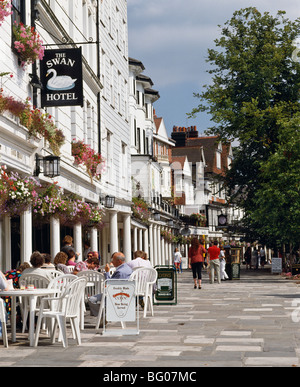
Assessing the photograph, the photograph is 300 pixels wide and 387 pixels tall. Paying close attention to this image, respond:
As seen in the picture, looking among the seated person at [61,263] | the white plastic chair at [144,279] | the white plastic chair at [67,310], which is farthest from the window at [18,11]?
the white plastic chair at [67,310]

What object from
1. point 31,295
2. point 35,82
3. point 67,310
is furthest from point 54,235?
point 67,310

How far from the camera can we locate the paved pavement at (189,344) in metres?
9.03

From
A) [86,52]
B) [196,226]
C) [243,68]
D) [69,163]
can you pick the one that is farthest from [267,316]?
[196,226]

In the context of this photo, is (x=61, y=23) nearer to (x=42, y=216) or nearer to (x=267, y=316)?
(x=42, y=216)

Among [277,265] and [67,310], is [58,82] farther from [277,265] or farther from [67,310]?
[277,265]

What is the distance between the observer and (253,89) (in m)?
39.2

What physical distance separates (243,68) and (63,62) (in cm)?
2254

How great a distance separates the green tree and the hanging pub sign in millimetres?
20563

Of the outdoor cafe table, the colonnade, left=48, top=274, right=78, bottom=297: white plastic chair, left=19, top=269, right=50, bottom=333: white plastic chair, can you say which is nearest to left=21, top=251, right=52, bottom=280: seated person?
left=19, top=269, right=50, bottom=333: white plastic chair

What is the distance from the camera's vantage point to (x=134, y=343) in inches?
434

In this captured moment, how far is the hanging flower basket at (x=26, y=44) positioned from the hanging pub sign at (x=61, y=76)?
0.88 m

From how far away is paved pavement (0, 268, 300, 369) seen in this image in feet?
29.6

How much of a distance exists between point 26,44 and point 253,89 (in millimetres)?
23830

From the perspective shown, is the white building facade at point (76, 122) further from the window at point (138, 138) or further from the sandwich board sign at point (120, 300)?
the window at point (138, 138)
